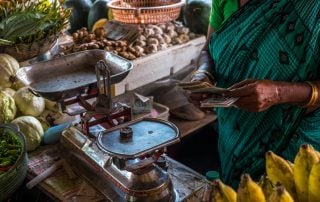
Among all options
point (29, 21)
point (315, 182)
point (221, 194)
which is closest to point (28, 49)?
point (29, 21)

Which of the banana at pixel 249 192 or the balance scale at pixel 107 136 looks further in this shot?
the balance scale at pixel 107 136

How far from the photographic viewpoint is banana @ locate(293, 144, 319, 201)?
0.87 meters

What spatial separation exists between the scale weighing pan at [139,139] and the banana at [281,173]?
333 mm

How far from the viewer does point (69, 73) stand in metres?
1.65

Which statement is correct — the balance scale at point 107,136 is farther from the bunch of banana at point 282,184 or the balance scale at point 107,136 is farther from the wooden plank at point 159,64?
the wooden plank at point 159,64

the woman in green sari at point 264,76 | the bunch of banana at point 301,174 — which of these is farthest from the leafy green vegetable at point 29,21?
the bunch of banana at point 301,174

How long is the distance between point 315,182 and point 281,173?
0.37 ft

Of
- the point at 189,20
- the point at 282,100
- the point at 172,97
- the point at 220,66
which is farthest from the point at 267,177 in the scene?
the point at 189,20

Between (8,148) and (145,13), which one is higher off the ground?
(145,13)

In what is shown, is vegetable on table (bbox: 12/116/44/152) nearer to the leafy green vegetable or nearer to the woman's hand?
the leafy green vegetable

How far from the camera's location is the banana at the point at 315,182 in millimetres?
818

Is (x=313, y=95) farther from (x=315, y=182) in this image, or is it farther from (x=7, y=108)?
(x=7, y=108)

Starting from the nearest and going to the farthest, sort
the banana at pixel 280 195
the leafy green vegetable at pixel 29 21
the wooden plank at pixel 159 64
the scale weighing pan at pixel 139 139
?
1. the banana at pixel 280 195
2. the scale weighing pan at pixel 139 139
3. the leafy green vegetable at pixel 29 21
4. the wooden plank at pixel 159 64

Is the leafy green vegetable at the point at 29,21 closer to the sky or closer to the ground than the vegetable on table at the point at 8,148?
closer to the sky
